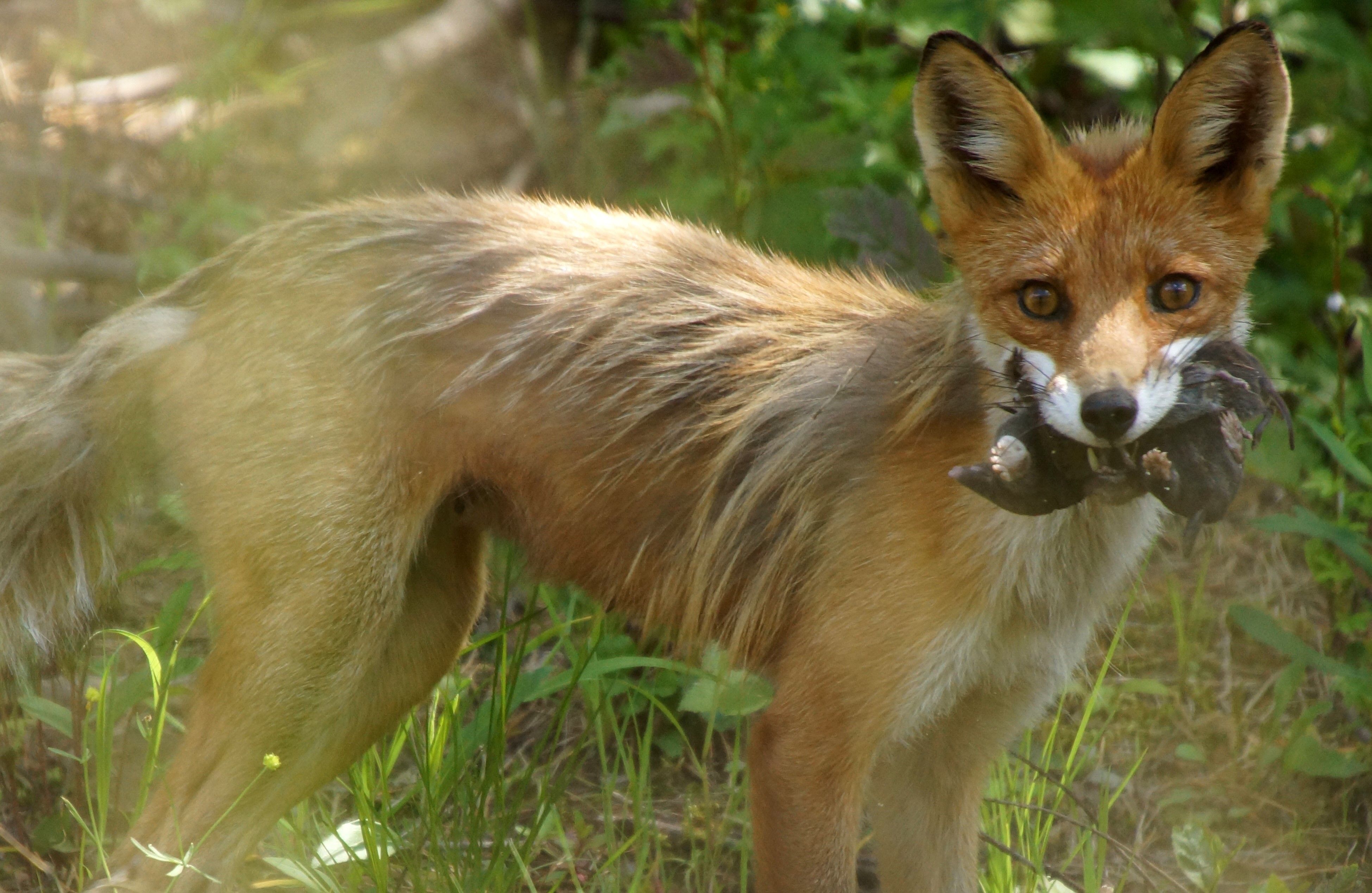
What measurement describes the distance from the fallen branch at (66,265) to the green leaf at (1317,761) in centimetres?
526

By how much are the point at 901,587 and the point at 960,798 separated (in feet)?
2.90

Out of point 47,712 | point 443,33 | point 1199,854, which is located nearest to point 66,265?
point 47,712

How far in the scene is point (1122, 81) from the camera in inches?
257

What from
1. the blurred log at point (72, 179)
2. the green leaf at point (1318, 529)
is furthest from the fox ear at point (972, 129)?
the blurred log at point (72, 179)

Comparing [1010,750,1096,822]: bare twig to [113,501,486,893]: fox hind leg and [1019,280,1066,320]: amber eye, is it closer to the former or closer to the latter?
[1019,280,1066,320]: amber eye

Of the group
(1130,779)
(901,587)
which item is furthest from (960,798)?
(1130,779)

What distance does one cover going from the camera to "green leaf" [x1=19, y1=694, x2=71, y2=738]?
4293 millimetres

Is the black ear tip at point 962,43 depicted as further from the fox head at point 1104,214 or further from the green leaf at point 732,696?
the green leaf at point 732,696

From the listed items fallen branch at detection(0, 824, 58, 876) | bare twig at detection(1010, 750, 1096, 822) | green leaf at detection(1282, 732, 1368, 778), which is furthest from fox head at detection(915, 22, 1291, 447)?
fallen branch at detection(0, 824, 58, 876)

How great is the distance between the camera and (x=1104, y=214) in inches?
128

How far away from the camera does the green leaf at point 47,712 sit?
429 centimetres

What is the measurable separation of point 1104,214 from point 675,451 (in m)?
1.50

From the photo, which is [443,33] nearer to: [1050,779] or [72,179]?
[72,179]

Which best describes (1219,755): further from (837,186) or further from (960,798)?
(837,186)
